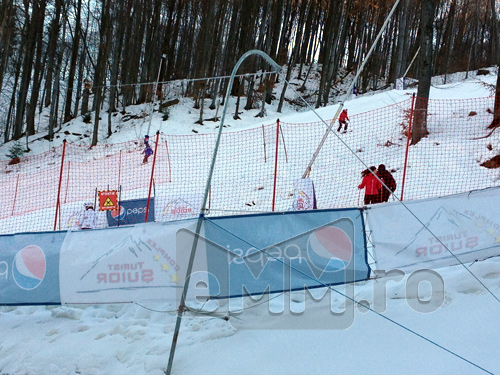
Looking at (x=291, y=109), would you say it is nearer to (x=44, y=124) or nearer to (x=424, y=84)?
(x=424, y=84)

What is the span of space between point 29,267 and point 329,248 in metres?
4.34

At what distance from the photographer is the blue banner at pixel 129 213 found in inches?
452

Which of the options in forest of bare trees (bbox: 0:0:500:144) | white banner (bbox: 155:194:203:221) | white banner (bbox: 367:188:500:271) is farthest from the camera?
forest of bare trees (bbox: 0:0:500:144)

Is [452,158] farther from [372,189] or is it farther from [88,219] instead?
[88,219]

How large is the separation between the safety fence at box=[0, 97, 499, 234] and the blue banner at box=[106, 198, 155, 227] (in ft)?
0.17

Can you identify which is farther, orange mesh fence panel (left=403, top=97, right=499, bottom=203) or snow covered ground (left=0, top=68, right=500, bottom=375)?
orange mesh fence panel (left=403, top=97, right=499, bottom=203)

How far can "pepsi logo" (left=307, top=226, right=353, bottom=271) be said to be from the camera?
18.9 feet

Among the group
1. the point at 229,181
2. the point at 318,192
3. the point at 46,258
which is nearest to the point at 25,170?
the point at 229,181

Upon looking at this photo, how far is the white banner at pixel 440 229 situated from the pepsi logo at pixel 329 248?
17.0 inches

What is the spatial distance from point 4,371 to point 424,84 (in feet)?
47.2

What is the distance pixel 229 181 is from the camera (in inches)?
589

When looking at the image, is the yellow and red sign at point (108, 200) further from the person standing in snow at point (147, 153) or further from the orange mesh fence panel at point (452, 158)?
the person standing in snow at point (147, 153)

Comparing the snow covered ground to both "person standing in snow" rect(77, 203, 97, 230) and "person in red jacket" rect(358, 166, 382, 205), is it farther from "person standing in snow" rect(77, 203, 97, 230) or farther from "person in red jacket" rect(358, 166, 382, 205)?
"person standing in snow" rect(77, 203, 97, 230)

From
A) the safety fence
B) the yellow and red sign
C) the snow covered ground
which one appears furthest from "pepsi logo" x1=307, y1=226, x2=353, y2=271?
the yellow and red sign
